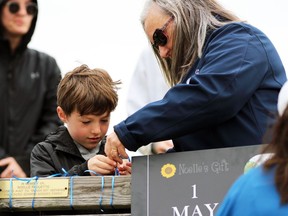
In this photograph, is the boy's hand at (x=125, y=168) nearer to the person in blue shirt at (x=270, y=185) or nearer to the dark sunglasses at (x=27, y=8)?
the dark sunglasses at (x=27, y=8)

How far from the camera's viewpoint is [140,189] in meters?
4.25

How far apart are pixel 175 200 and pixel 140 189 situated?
0.18 metres

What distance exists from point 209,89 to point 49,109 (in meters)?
1.37

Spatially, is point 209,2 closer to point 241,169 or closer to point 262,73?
point 262,73

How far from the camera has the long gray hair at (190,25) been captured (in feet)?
15.2

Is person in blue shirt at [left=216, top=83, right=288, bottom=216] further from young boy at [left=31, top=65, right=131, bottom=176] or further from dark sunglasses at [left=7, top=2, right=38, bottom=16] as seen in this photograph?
dark sunglasses at [left=7, top=2, right=38, bottom=16]

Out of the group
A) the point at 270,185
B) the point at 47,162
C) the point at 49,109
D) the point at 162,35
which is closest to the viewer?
the point at 270,185

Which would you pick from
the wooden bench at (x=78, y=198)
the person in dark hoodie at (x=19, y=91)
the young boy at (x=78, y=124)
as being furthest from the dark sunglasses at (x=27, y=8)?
the wooden bench at (x=78, y=198)

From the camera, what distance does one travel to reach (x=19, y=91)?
4.97 meters

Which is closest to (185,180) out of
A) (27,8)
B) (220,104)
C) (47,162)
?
(220,104)

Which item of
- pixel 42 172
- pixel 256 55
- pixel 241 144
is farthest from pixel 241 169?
pixel 42 172

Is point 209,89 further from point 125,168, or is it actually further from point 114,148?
point 125,168

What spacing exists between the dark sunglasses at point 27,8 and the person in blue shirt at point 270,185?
236 centimetres

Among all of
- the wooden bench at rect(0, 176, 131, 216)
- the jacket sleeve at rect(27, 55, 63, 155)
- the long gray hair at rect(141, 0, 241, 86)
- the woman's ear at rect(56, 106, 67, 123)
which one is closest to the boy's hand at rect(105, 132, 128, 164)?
the wooden bench at rect(0, 176, 131, 216)
